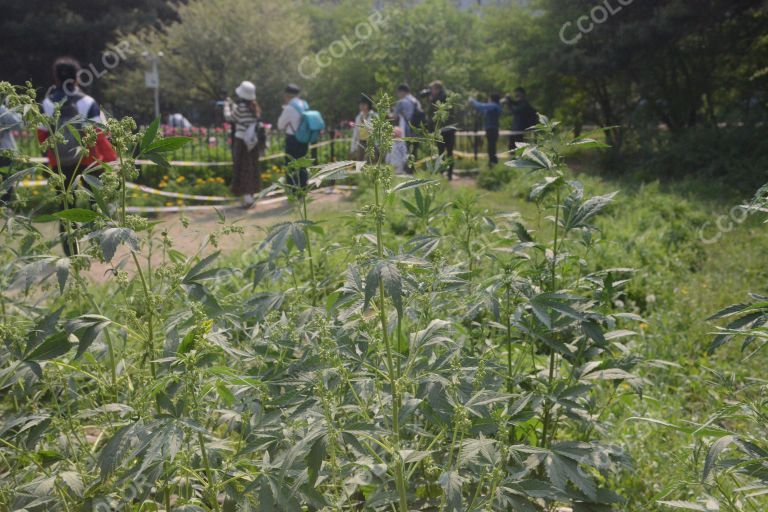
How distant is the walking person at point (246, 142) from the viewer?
10219 millimetres

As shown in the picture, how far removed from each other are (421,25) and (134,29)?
1359 cm

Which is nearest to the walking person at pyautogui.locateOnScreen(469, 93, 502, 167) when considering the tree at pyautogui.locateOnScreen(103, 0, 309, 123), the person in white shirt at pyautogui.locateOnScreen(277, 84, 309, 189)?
the person in white shirt at pyautogui.locateOnScreen(277, 84, 309, 189)

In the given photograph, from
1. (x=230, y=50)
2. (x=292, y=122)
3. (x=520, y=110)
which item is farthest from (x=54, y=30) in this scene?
(x=292, y=122)

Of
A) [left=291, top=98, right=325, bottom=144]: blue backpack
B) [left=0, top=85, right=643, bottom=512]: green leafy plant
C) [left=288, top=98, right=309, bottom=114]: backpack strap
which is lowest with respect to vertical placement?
[left=0, top=85, right=643, bottom=512]: green leafy plant

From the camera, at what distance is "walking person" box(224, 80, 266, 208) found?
33.5 ft

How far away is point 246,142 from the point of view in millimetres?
10461

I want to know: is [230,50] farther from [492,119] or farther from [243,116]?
[243,116]

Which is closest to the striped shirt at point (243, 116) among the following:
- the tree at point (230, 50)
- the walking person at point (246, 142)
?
the walking person at point (246, 142)

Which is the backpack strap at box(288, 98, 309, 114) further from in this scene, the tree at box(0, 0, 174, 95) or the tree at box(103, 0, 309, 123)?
the tree at box(0, 0, 174, 95)

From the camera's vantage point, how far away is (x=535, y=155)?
2078 mm

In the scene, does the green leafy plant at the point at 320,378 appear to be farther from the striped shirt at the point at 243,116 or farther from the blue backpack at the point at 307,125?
the striped shirt at the point at 243,116

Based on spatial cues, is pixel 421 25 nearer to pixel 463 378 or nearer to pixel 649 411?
pixel 649 411

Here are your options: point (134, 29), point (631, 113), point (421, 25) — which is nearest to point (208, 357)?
point (631, 113)

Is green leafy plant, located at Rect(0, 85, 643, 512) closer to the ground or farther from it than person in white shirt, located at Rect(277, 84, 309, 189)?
closer to the ground
